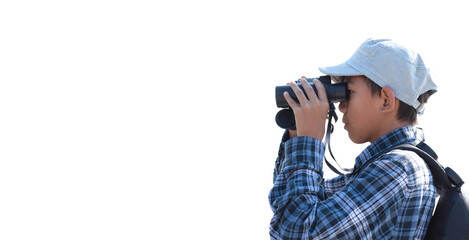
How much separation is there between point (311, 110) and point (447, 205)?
1.88ft

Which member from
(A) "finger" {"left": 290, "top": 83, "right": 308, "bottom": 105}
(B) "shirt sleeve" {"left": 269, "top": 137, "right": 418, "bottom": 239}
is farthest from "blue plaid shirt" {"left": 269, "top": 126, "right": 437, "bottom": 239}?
(A) "finger" {"left": 290, "top": 83, "right": 308, "bottom": 105}

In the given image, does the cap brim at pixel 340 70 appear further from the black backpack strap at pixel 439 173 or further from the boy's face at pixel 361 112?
the black backpack strap at pixel 439 173

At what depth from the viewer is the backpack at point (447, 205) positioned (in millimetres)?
1786

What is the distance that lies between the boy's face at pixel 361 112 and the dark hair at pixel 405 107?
15 millimetres

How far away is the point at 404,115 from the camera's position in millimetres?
2045

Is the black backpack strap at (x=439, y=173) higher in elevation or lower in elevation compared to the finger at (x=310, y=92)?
lower

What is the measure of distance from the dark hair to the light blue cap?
0.10ft

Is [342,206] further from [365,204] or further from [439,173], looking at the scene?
[439,173]

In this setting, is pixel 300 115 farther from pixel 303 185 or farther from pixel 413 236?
pixel 413 236

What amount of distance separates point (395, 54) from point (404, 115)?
0.77 feet

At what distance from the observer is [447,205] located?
183cm

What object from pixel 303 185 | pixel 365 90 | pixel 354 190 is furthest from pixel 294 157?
pixel 365 90

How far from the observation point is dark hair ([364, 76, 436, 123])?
79.2 inches

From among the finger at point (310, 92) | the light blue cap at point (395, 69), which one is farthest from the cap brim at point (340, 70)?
the finger at point (310, 92)
